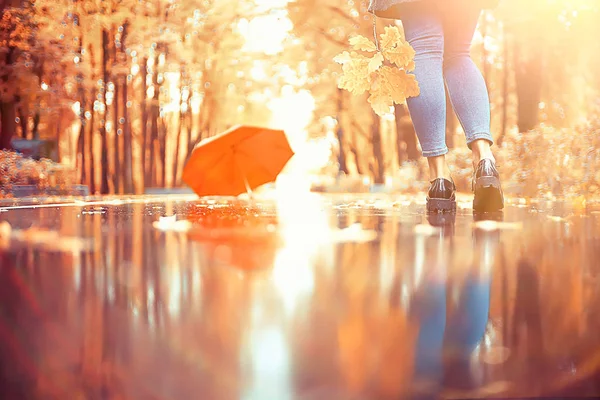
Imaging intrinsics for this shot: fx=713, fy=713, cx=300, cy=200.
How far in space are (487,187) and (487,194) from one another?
9cm

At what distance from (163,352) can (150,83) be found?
21423 millimetres

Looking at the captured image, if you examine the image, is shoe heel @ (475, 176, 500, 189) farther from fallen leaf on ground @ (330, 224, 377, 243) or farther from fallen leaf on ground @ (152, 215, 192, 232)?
fallen leaf on ground @ (152, 215, 192, 232)

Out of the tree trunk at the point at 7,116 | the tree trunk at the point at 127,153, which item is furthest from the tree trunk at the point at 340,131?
the tree trunk at the point at 7,116

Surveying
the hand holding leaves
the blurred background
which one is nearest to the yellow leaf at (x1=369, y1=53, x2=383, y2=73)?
the hand holding leaves

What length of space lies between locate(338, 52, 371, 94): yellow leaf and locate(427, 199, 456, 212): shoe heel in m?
0.76

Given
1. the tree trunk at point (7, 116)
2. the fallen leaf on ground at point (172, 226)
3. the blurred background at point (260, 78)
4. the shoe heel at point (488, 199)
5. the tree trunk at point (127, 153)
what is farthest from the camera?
the tree trunk at point (127, 153)

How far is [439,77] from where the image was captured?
3.91 m

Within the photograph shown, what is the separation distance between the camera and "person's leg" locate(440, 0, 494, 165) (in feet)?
12.8

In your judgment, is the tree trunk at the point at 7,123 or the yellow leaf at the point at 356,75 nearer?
the yellow leaf at the point at 356,75

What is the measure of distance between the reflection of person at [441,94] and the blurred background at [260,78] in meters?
3.79

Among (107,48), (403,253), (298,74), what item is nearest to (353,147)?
(298,74)

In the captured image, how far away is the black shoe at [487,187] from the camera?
374 centimetres

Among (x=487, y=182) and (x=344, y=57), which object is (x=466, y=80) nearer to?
(x=487, y=182)

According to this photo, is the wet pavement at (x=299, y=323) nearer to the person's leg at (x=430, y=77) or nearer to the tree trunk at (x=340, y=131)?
the person's leg at (x=430, y=77)
